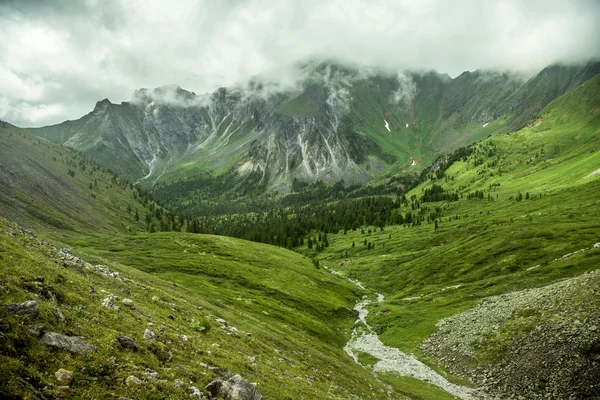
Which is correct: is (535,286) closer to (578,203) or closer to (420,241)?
(420,241)

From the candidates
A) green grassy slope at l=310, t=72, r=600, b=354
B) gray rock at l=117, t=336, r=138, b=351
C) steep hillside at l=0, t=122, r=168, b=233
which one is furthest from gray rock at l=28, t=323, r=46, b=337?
steep hillside at l=0, t=122, r=168, b=233

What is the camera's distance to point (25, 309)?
487 inches

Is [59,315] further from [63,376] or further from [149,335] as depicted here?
[149,335]

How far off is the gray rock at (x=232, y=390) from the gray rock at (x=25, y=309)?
24.5 feet

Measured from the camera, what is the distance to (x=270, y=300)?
76.8m

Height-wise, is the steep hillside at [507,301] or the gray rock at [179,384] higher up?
the gray rock at [179,384]

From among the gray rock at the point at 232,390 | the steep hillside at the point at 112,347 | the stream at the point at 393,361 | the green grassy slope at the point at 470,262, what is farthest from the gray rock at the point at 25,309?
the green grassy slope at the point at 470,262

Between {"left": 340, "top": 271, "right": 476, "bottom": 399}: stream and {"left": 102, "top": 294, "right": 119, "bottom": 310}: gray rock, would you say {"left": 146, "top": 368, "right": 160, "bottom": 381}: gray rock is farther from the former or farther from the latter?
{"left": 340, "top": 271, "right": 476, "bottom": 399}: stream

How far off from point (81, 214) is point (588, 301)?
177 metres

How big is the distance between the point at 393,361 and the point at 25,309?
62295mm

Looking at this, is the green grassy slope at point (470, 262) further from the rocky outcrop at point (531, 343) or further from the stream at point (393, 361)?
the rocky outcrop at point (531, 343)

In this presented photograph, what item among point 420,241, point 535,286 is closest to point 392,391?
point 535,286

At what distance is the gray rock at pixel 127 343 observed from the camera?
14820 millimetres

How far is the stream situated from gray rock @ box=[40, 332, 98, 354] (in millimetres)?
49536
